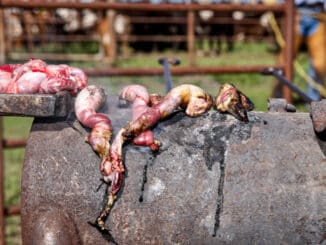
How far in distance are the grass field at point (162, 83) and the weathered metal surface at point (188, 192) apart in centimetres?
53

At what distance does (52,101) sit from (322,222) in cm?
80

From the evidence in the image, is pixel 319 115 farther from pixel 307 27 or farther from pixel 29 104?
pixel 307 27

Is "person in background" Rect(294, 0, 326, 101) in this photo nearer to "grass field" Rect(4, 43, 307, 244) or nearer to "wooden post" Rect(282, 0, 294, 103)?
"grass field" Rect(4, 43, 307, 244)

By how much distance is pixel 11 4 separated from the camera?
4023 millimetres

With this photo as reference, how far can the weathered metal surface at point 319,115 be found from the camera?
83.3 inches

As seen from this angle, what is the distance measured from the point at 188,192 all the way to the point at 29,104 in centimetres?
50

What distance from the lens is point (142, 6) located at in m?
4.21

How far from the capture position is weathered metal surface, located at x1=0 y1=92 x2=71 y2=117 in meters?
2.09

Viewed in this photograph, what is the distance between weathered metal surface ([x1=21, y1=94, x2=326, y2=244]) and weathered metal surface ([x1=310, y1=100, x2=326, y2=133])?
0.05 metres

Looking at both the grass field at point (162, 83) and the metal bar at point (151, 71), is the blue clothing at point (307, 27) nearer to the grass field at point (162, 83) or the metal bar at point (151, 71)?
the grass field at point (162, 83)

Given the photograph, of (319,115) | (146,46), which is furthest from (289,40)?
(146,46)

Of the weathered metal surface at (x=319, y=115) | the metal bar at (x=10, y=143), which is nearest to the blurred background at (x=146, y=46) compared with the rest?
the metal bar at (x=10, y=143)

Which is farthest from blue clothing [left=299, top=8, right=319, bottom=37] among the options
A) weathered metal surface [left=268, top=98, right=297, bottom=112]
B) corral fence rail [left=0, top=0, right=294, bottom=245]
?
weathered metal surface [left=268, top=98, right=297, bottom=112]

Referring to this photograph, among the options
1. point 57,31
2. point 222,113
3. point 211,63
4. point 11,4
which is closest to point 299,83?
point 211,63
